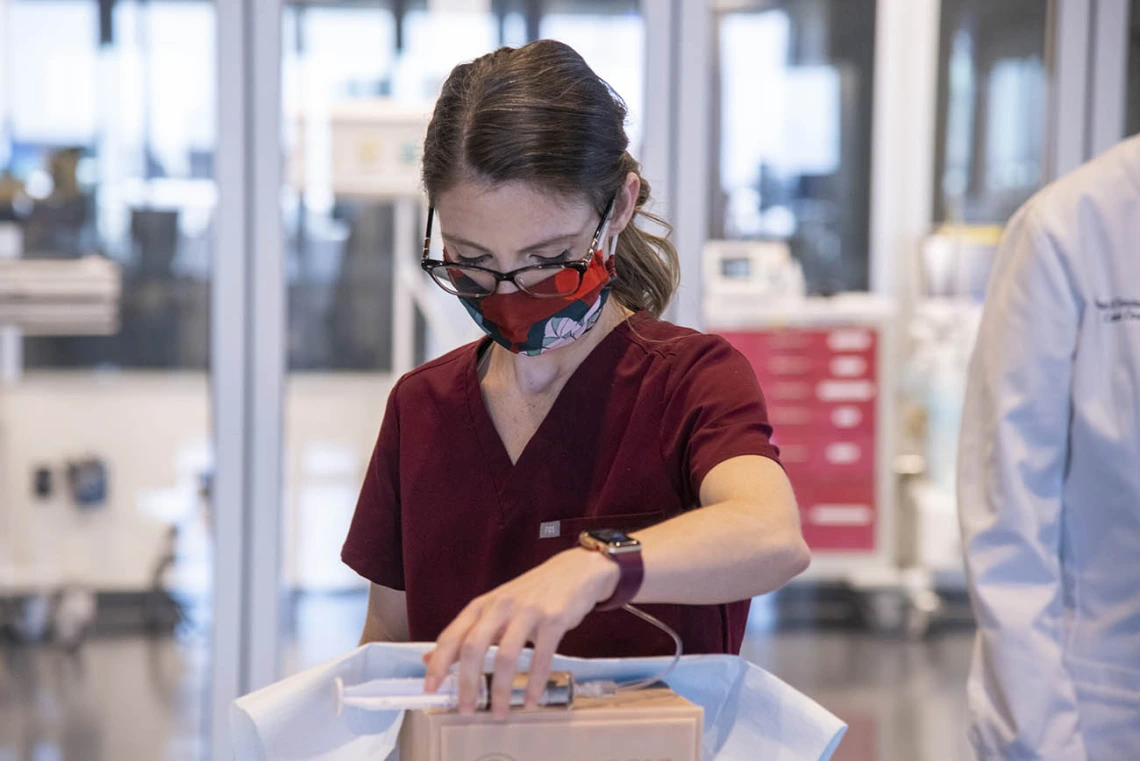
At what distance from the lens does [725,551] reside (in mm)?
820

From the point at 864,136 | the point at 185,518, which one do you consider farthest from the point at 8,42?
the point at 864,136

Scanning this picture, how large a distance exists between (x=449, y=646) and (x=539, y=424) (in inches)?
16.4

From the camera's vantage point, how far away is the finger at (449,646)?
739 mm

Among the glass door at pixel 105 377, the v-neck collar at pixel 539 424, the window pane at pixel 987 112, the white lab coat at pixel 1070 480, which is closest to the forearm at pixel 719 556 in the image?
the v-neck collar at pixel 539 424

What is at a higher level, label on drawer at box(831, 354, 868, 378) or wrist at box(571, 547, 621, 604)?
wrist at box(571, 547, 621, 604)

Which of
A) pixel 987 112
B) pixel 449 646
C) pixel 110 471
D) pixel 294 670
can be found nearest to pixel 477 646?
pixel 449 646

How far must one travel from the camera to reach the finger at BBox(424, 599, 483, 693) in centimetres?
74

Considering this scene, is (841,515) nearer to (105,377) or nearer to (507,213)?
(105,377)

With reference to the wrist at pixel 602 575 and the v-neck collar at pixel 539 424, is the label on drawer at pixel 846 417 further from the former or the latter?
the wrist at pixel 602 575

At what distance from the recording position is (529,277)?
3.49ft

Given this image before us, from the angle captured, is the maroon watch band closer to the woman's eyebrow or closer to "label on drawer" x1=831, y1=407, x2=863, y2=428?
the woman's eyebrow

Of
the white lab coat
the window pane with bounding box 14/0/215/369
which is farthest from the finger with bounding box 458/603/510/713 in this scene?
the window pane with bounding box 14/0/215/369

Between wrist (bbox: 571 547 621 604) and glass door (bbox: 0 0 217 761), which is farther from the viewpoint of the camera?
glass door (bbox: 0 0 217 761)

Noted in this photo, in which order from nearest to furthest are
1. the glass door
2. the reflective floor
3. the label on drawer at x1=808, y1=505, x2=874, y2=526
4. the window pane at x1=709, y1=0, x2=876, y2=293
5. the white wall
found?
the reflective floor
the glass door
the window pane at x1=709, y1=0, x2=876, y2=293
the white wall
the label on drawer at x1=808, y1=505, x2=874, y2=526
